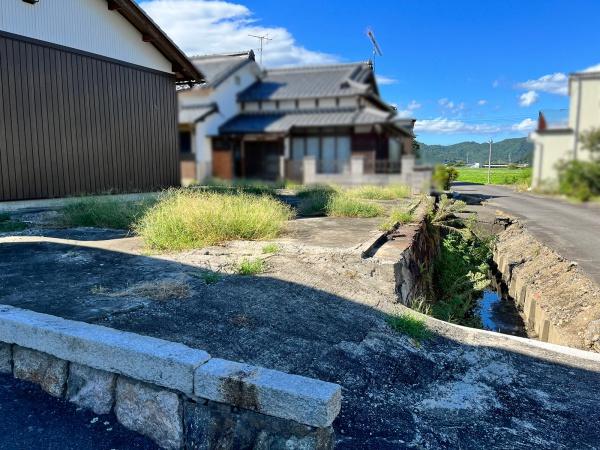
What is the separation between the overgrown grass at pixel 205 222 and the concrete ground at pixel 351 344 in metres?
0.61

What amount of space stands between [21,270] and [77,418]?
2.47m

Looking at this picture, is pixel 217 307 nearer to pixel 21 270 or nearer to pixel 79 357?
pixel 79 357

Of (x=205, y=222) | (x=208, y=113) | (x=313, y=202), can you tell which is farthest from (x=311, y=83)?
(x=205, y=222)

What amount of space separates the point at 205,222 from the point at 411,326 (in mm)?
2940

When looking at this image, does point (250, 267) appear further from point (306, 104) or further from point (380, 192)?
point (380, 192)

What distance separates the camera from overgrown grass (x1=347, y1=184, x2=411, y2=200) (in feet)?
25.8

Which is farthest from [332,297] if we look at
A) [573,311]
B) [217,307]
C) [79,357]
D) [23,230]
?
[23,230]

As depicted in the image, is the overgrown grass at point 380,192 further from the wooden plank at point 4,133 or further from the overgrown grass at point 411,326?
the wooden plank at point 4,133

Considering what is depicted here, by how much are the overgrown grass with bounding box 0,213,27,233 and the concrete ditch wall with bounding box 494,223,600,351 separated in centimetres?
734

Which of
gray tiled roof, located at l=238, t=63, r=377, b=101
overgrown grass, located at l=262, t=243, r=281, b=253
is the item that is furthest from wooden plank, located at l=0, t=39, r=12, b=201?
overgrown grass, located at l=262, t=243, r=281, b=253

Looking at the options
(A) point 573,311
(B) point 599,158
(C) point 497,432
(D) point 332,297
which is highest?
(B) point 599,158

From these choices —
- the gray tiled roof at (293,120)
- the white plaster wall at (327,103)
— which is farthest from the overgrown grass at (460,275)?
the white plaster wall at (327,103)

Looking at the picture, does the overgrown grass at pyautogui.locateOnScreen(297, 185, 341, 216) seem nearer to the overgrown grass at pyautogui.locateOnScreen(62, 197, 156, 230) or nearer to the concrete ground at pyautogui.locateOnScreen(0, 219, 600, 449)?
the overgrown grass at pyautogui.locateOnScreen(62, 197, 156, 230)

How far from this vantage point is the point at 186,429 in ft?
6.92
